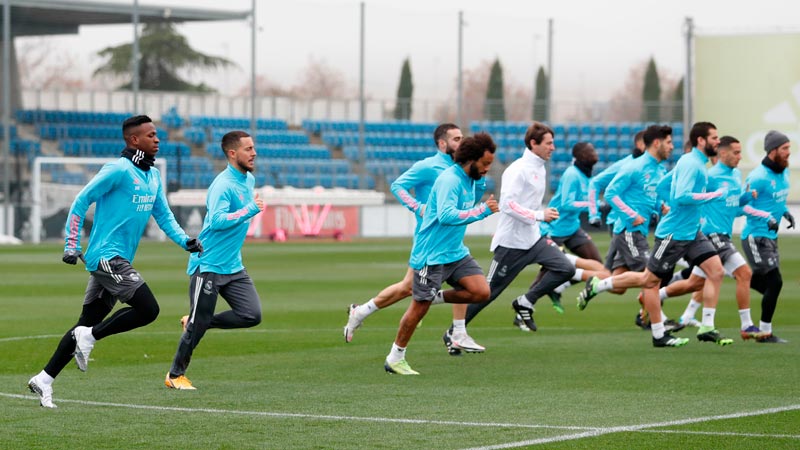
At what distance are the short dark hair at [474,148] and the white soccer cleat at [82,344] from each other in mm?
3399

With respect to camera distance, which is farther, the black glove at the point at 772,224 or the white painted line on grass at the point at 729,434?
the black glove at the point at 772,224

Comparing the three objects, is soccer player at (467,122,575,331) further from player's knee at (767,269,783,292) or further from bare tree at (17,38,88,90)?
bare tree at (17,38,88,90)

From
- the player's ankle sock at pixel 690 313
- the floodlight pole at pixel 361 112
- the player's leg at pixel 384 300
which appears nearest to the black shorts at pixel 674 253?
the player's ankle sock at pixel 690 313

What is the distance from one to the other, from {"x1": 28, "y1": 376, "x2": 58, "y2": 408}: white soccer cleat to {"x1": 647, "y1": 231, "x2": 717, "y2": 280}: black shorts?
20.8 feet

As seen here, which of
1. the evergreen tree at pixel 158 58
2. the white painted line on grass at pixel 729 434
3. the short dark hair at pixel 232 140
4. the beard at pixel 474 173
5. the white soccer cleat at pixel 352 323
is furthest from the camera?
the evergreen tree at pixel 158 58

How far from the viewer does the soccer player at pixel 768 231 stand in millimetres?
14133

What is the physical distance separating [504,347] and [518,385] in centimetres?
302

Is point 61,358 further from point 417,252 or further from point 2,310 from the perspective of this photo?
point 2,310

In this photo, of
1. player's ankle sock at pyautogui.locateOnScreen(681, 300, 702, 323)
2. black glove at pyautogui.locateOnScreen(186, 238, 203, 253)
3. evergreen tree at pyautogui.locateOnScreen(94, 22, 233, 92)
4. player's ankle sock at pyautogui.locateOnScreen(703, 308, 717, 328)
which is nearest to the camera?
black glove at pyautogui.locateOnScreen(186, 238, 203, 253)

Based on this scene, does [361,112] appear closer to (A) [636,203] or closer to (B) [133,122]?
(A) [636,203]

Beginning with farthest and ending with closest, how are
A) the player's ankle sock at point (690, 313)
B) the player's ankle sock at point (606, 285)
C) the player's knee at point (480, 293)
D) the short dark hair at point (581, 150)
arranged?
1. the short dark hair at point (581, 150)
2. the player's ankle sock at point (690, 313)
3. the player's ankle sock at point (606, 285)
4. the player's knee at point (480, 293)

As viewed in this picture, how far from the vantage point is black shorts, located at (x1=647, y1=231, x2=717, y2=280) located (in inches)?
533

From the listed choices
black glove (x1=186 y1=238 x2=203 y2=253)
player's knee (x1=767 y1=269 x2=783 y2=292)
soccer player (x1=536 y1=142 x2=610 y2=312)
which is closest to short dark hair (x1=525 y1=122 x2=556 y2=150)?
player's knee (x1=767 y1=269 x2=783 y2=292)

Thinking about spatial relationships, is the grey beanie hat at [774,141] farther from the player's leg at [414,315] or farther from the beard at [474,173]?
the player's leg at [414,315]
